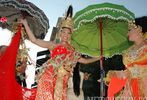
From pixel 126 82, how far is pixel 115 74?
10.4 inches

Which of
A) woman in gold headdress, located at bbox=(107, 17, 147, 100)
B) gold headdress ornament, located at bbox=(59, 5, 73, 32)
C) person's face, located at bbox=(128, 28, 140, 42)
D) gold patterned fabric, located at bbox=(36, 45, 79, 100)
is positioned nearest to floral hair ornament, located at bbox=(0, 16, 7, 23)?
gold headdress ornament, located at bbox=(59, 5, 73, 32)

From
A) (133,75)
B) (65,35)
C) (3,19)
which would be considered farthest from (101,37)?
(3,19)

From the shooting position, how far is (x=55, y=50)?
5.55m

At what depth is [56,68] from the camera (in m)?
5.46

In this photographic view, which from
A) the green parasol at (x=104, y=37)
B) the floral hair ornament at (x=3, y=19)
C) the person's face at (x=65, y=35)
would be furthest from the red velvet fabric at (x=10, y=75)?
the green parasol at (x=104, y=37)

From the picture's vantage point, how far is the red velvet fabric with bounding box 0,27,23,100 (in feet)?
17.6

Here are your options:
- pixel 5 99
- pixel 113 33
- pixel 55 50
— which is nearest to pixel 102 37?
pixel 113 33

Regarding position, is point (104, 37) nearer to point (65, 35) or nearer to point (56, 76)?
point (65, 35)

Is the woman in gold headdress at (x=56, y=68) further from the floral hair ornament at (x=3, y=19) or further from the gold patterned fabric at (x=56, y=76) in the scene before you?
the floral hair ornament at (x=3, y=19)

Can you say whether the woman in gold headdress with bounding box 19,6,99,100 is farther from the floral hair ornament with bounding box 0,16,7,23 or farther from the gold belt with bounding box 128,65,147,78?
the gold belt with bounding box 128,65,147,78

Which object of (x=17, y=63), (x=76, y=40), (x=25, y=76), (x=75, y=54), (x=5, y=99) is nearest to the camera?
(x=5, y=99)

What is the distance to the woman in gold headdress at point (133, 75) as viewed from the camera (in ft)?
18.2

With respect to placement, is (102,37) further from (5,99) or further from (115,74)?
(5,99)

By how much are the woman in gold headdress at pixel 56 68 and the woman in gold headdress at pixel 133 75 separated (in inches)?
32.7
